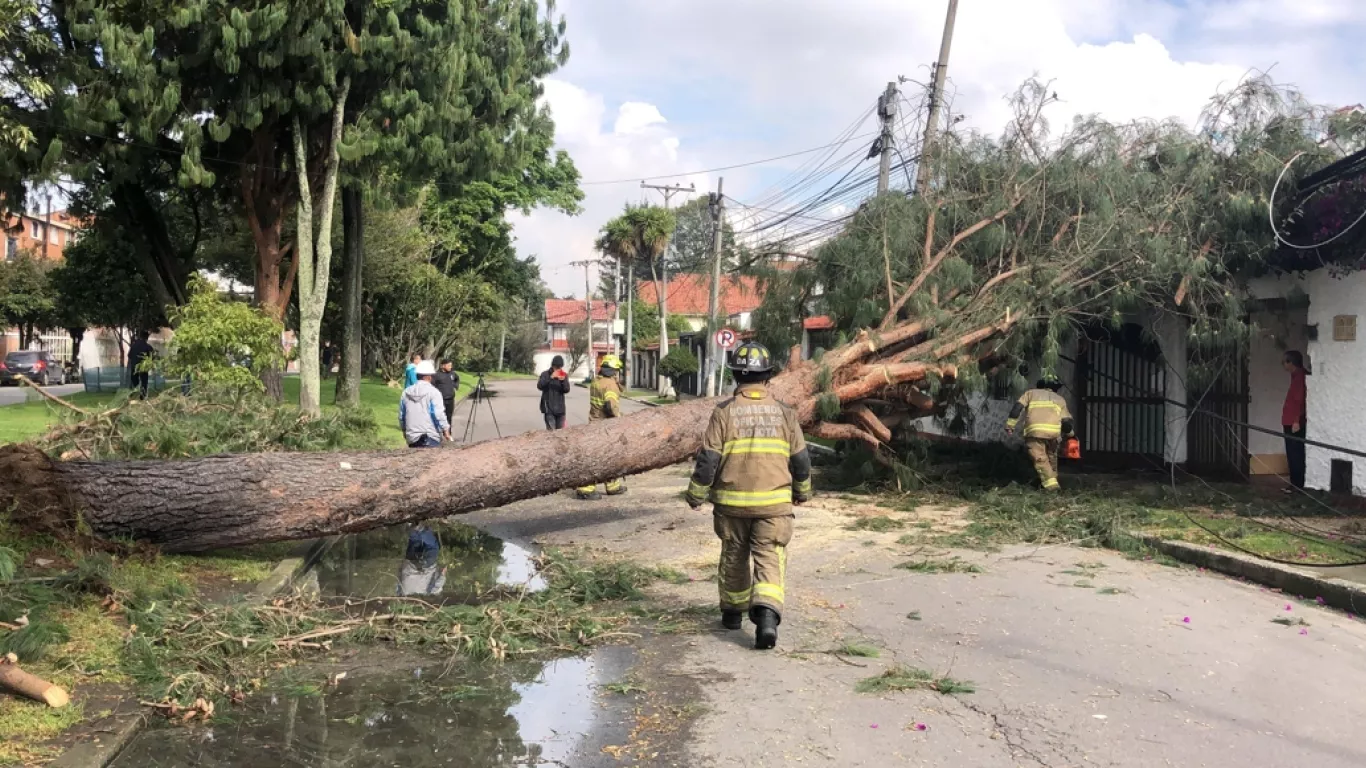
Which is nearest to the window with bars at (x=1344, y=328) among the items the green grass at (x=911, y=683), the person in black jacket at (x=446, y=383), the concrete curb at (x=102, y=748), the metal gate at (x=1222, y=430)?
the metal gate at (x=1222, y=430)

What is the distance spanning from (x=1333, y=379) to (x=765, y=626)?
7.57 m

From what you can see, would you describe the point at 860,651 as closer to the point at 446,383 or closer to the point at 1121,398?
the point at 1121,398

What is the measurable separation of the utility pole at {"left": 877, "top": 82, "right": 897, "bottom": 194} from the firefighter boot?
40.7ft

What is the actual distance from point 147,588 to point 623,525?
4.66 metres

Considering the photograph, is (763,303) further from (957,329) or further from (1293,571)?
(1293,571)

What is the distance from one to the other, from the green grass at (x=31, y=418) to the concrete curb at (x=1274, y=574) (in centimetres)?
928

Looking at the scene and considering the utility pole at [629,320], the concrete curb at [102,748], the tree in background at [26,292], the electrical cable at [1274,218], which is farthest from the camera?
the utility pole at [629,320]

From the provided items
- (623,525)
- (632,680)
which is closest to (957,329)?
(623,525)

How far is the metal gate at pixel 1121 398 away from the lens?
41.8ft

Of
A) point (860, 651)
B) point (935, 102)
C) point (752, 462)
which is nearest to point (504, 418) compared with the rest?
point (935, 102)

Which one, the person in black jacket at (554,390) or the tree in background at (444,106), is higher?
the tree in background at (444,106)

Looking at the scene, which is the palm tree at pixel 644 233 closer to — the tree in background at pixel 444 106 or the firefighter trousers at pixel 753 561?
the tree in background at pixel 444 106

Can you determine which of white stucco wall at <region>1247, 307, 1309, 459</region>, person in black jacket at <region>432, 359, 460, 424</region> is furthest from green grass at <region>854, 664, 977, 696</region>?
person in black jacket at <region>432, 359, 460, 424</region>

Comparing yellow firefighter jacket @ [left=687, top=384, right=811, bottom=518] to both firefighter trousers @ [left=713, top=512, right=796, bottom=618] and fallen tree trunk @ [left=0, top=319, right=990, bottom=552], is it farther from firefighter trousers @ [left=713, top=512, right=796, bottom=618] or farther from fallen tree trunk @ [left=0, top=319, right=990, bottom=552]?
fallen tree trunk @ [left=0, top=319, right=990, bottom=552]
